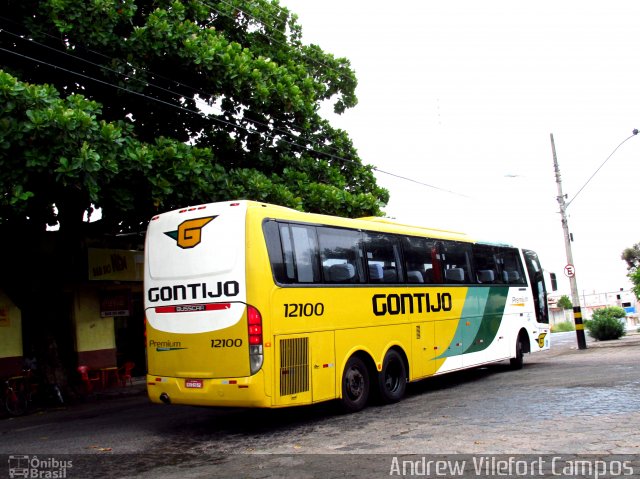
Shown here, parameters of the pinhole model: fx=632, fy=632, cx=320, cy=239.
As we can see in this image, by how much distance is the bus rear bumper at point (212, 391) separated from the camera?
27.9 ft

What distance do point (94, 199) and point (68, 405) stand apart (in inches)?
268

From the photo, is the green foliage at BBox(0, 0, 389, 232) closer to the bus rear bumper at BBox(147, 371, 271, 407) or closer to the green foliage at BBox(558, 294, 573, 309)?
the bus rear bumper at BBox(147, 371, 271, 407)

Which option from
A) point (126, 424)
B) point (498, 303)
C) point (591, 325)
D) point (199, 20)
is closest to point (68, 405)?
point (126, 424)

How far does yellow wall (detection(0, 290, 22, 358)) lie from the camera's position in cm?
1578

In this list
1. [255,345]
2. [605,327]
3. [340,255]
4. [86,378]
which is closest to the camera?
[255,345]

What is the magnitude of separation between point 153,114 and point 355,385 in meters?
7.59

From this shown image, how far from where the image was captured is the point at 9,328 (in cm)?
1596

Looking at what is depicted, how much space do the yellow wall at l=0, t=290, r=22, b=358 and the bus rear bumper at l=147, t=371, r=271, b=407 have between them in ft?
26.8

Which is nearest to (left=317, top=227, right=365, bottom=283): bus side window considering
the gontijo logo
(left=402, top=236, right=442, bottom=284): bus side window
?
(left=402, top=236, right=442, bottom=284): bus side window

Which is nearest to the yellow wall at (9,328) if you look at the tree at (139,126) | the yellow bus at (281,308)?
the tree at (139,126)

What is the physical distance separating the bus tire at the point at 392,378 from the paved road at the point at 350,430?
0.23 m

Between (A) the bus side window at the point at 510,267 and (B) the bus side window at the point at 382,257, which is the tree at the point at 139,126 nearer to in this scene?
(B) the bus side window at the point at 382,257

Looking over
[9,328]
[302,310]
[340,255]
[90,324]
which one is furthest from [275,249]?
[90,324]

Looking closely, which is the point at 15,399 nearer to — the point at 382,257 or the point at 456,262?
the point at 382,257
